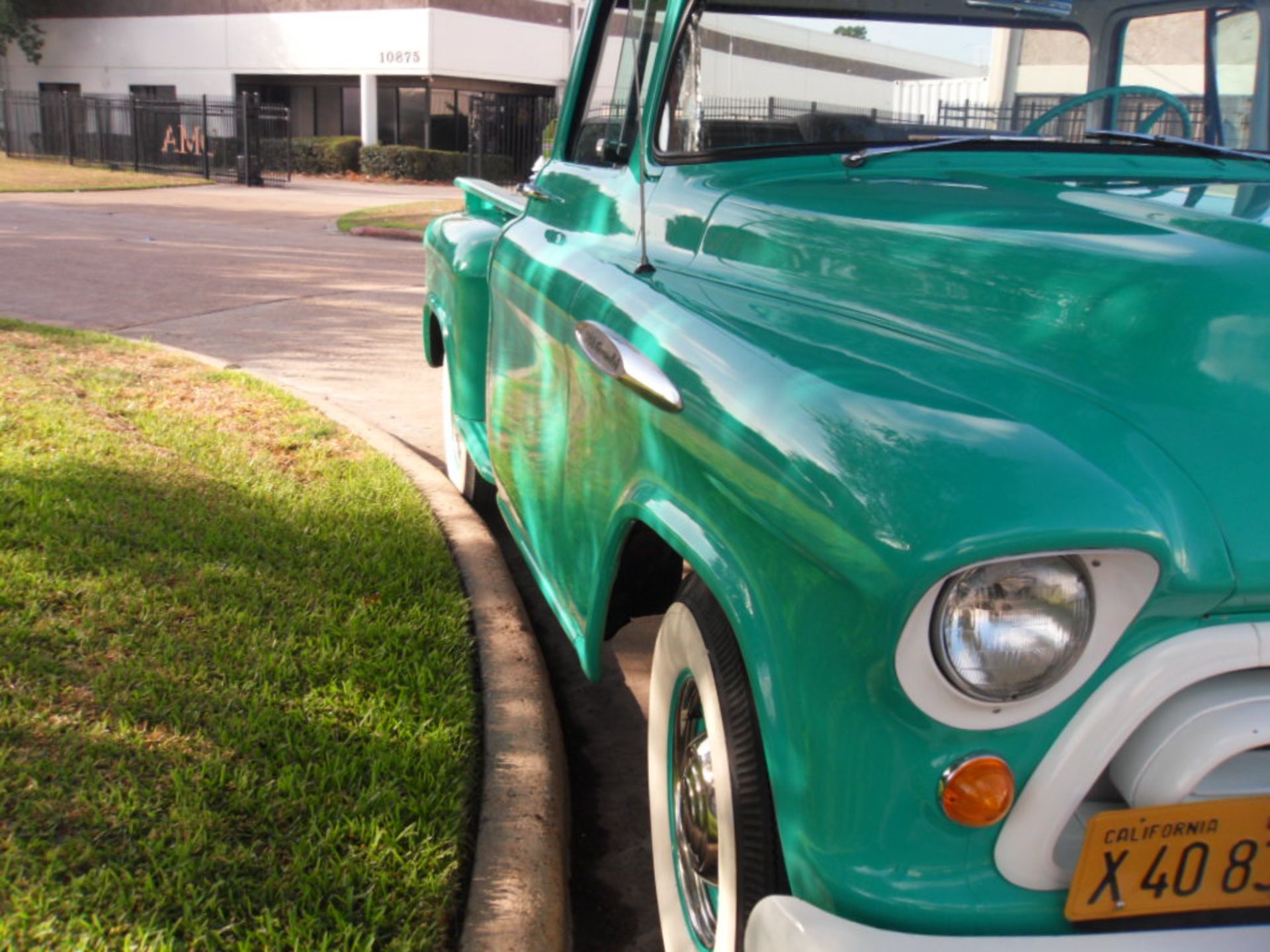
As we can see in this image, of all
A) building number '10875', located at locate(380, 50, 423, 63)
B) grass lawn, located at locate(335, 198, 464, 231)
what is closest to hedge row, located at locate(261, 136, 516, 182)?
building number '10875', located at locate(380, 50, 423, 63)

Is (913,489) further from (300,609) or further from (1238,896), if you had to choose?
(300,609)

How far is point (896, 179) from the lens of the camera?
2.50 meters

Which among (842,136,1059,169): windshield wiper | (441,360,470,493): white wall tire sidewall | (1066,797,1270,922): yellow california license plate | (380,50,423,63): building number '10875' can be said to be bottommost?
(441,360,470,493): white wall tire sidewall

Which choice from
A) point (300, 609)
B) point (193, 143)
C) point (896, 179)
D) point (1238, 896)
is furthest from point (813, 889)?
point (193, 143)

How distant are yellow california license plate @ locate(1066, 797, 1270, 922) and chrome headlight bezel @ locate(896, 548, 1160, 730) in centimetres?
17

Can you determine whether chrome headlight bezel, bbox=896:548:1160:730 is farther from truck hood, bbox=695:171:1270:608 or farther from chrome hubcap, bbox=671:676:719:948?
chrome hubcap, bbox=671:676:719:948

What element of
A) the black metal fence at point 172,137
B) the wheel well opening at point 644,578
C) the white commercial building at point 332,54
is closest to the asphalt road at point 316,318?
the wheel well opening at point 644,578

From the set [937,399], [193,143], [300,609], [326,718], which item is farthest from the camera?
[193,143]

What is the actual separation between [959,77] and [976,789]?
206 cm

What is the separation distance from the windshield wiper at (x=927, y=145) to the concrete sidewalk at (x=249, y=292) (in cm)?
340

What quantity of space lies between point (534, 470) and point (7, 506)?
2.11m

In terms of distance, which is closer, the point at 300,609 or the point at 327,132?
the point at 300,609

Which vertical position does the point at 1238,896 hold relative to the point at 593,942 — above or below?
above

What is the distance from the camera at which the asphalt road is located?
282cm
